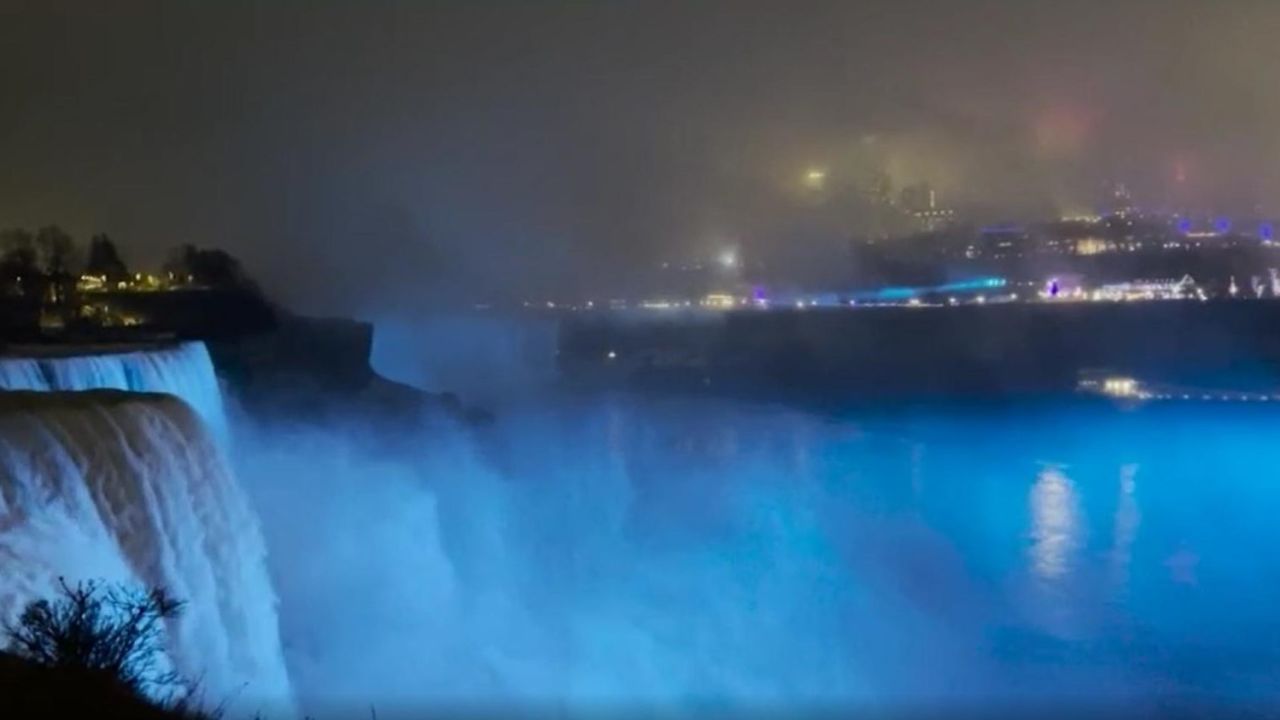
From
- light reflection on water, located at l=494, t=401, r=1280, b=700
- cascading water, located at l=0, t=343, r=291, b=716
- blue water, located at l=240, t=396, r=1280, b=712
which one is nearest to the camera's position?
cascading water, located at l=0, t=343, r=291, b=716

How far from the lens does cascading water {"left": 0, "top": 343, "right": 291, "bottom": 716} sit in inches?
257

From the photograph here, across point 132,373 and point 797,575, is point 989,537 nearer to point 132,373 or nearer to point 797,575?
point 797,575

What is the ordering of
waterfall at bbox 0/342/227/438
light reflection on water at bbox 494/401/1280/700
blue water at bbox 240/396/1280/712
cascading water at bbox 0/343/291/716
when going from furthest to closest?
light reflection on water at bbox 494/401/1280/700, blue water at bbox 240/396/1280/712, waterfall at bbox 0/342/227/438, cascading water at bbox 0/343/291/716

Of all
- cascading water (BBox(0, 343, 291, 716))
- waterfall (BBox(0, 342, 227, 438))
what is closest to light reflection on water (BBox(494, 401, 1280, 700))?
waterfall (BBox(0, 342, 227, 438))

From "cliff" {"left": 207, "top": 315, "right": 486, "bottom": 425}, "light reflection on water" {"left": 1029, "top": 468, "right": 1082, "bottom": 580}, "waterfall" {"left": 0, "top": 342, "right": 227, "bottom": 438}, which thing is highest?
"waterfall" {"left": 0, "top": 342, "right": 227, "bottom": 438}

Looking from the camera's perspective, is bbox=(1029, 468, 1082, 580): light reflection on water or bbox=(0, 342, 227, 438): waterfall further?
bbox=(1029, 468, 1082, 580): light reflection on water

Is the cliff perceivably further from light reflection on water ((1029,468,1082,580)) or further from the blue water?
light reflection on water ((1029,468,1082,580))

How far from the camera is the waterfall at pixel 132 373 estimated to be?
10133 millimetres

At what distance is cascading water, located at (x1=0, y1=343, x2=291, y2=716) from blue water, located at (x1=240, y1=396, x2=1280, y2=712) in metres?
3.62

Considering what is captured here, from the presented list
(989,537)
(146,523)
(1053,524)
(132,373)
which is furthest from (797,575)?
(146,523)

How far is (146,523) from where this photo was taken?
24.8ft

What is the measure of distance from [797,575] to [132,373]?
15549mm

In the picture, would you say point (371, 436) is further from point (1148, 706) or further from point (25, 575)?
point (25, 575)

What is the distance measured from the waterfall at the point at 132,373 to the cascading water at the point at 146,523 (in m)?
0.27
